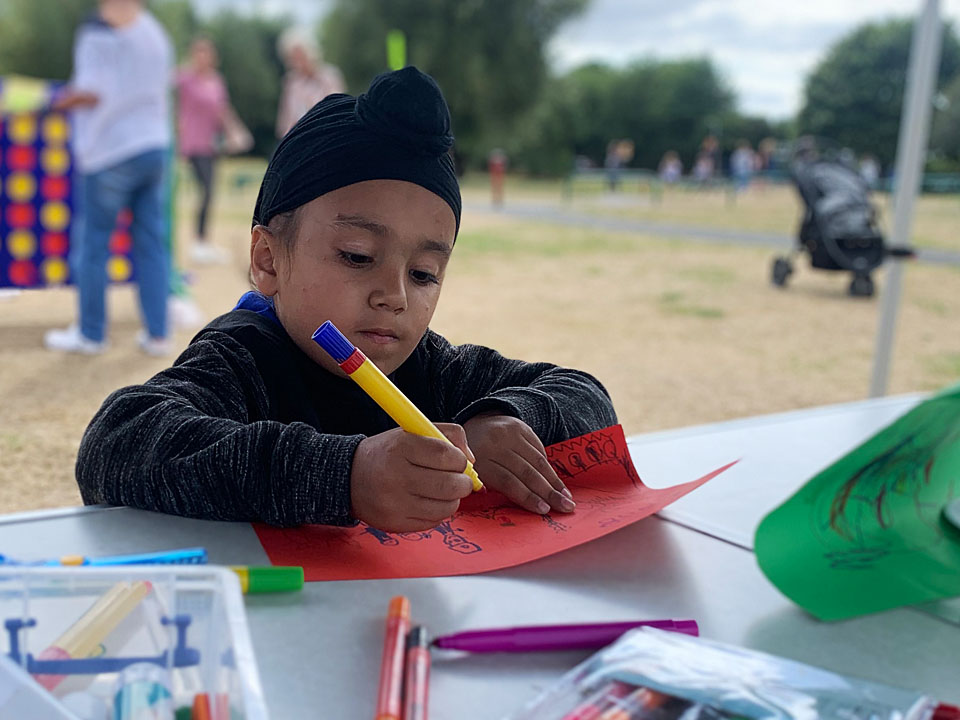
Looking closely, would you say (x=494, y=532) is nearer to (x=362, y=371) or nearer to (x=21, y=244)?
(x=362, y=371)

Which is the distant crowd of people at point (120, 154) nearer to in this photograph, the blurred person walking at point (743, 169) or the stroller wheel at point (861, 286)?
the stroller wheel at point (861, 286)

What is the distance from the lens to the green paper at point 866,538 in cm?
46

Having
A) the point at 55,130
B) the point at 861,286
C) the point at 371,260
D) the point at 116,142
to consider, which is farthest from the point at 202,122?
the point at 371,260

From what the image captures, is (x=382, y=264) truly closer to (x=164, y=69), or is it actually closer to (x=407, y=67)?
(x=407, y=67)

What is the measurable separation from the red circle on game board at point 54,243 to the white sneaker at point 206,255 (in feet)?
5.99

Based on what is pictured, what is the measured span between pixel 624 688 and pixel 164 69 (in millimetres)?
2644

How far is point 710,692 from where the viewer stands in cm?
33

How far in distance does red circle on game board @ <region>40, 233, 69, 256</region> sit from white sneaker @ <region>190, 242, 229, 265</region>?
1825mm

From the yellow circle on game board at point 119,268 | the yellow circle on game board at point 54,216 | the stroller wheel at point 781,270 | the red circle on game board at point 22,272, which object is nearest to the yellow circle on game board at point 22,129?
the yellow circle on game board at point 54,216

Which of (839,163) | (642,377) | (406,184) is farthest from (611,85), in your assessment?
(406,184)

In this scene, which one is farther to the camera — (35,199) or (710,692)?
(35,199)

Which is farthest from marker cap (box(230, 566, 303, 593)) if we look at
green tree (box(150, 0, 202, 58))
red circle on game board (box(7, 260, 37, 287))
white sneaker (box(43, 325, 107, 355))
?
green tree (box(150, 0, 202, 58))

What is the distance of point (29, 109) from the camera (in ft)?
9.79

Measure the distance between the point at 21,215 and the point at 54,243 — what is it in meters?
0.13
